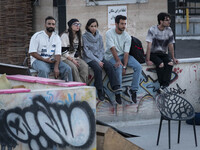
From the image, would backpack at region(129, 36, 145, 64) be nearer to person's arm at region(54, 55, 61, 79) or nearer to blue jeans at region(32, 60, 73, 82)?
blue jeans at region(32, 60, 73, 82)

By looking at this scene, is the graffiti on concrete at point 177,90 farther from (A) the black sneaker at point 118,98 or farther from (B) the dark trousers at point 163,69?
(A) the black sneaker at point 118,98

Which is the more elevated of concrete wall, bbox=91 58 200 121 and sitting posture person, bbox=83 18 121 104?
sitting posture person, bbox=83 18 121 104

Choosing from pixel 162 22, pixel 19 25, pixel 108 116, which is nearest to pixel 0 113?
pixel 108 116

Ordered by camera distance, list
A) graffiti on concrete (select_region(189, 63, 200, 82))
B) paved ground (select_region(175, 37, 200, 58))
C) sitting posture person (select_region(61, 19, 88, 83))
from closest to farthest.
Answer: sitting posture person (select_region(61, 19, 88, 83)), graffiti on concrete (select_region(189, 63, 200, 82)), paved ground (select_region(175, 37, 200, 58))

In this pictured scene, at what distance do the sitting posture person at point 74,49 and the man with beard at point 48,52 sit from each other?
0.22m

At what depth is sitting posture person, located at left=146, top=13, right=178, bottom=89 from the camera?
999 cm

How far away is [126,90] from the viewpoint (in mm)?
9906

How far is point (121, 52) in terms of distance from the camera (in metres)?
9.65

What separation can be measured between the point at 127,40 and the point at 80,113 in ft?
11.3

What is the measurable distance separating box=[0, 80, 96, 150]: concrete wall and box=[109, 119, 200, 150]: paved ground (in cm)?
194

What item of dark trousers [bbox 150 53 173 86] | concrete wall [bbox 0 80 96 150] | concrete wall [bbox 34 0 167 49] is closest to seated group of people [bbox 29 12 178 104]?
dark trousers [bbox 150 53 173 86]

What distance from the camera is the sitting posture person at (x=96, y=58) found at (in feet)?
30.4

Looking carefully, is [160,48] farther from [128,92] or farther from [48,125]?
[48,125]

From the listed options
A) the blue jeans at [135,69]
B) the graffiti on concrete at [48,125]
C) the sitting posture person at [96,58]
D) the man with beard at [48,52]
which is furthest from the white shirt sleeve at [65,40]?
the graffiti on concrete at [48,125]
